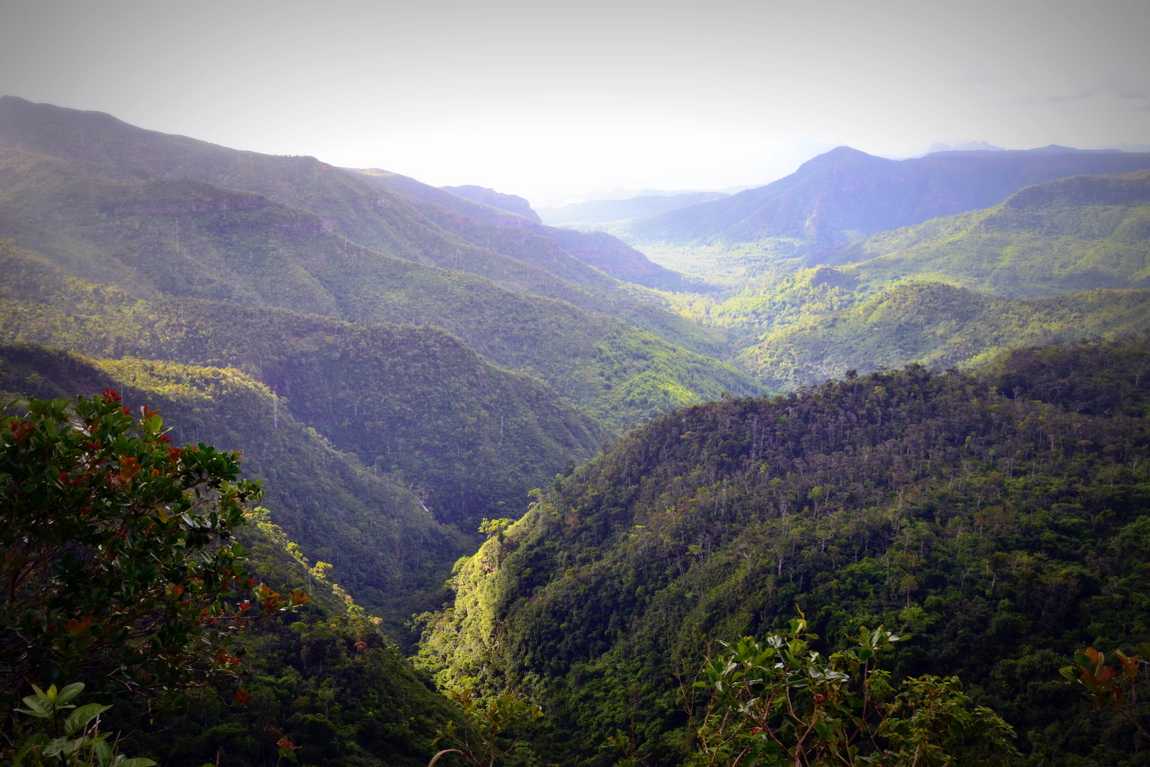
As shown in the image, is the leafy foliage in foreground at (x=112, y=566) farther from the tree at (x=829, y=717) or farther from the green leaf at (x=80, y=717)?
the tree at (x=829, y=717)

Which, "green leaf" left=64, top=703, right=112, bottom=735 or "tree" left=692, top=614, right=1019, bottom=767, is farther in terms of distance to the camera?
"tree" left=692, top=614, right=1019, bottom=767

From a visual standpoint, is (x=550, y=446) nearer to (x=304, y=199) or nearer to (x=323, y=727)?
(x=323, y=727)

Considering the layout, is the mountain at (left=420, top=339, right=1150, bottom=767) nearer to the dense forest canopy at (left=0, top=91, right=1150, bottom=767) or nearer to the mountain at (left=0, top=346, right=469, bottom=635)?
the dense forest canopy at (left=0, top=91, right=1150, bottom=767)

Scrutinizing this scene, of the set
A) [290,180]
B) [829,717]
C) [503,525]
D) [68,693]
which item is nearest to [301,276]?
[290,180]

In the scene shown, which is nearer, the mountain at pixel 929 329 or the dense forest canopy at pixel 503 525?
the dense forest canopy at pixel 503 525

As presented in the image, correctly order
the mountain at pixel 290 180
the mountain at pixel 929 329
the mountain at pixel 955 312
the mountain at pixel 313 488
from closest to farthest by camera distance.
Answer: the mountain at pixel 313 488, the mountain at pixel 929 329, the mountain at pixel 955 312, the mountain at pixel 290 180

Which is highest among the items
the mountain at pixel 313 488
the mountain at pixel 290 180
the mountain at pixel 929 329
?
the mountain at pixel 290 180

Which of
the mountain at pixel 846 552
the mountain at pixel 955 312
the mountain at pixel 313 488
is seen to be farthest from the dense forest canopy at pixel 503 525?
the mountain at pixel 955 312

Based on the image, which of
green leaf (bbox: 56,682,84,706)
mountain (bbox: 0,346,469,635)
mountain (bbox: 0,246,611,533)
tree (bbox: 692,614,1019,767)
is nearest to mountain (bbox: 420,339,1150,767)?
tree (bbox: 692,614,1019,767)

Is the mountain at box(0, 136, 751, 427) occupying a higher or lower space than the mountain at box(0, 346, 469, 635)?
higher
